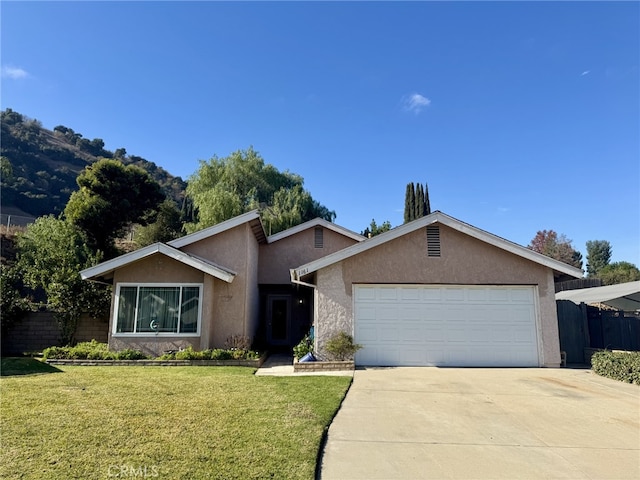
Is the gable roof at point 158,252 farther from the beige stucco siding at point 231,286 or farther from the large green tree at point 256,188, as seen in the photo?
the large green tree at point 256,188

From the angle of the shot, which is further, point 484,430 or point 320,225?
point 320,225

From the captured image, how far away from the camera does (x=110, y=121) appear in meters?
17.2

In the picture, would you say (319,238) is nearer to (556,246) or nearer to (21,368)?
(21,368)

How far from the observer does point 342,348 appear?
11.8 meters

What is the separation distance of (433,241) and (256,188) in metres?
23.2

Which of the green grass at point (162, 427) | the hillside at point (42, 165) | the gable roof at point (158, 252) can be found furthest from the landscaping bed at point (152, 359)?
the hillside at point (42, 165)

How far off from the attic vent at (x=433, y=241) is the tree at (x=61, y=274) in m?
13.0

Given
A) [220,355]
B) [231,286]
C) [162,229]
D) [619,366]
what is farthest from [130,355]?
[162,229]

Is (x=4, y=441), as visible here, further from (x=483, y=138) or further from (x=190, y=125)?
(x=483, y=138)

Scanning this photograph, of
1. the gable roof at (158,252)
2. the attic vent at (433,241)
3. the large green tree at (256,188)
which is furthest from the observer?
the large green tree at (256,188)

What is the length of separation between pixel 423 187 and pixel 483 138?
2550 cm

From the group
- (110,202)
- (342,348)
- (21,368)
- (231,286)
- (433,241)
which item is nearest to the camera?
(21,368)

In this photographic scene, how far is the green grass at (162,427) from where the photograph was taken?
409cm

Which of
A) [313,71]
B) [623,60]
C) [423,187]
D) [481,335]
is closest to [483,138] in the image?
[623,60]
